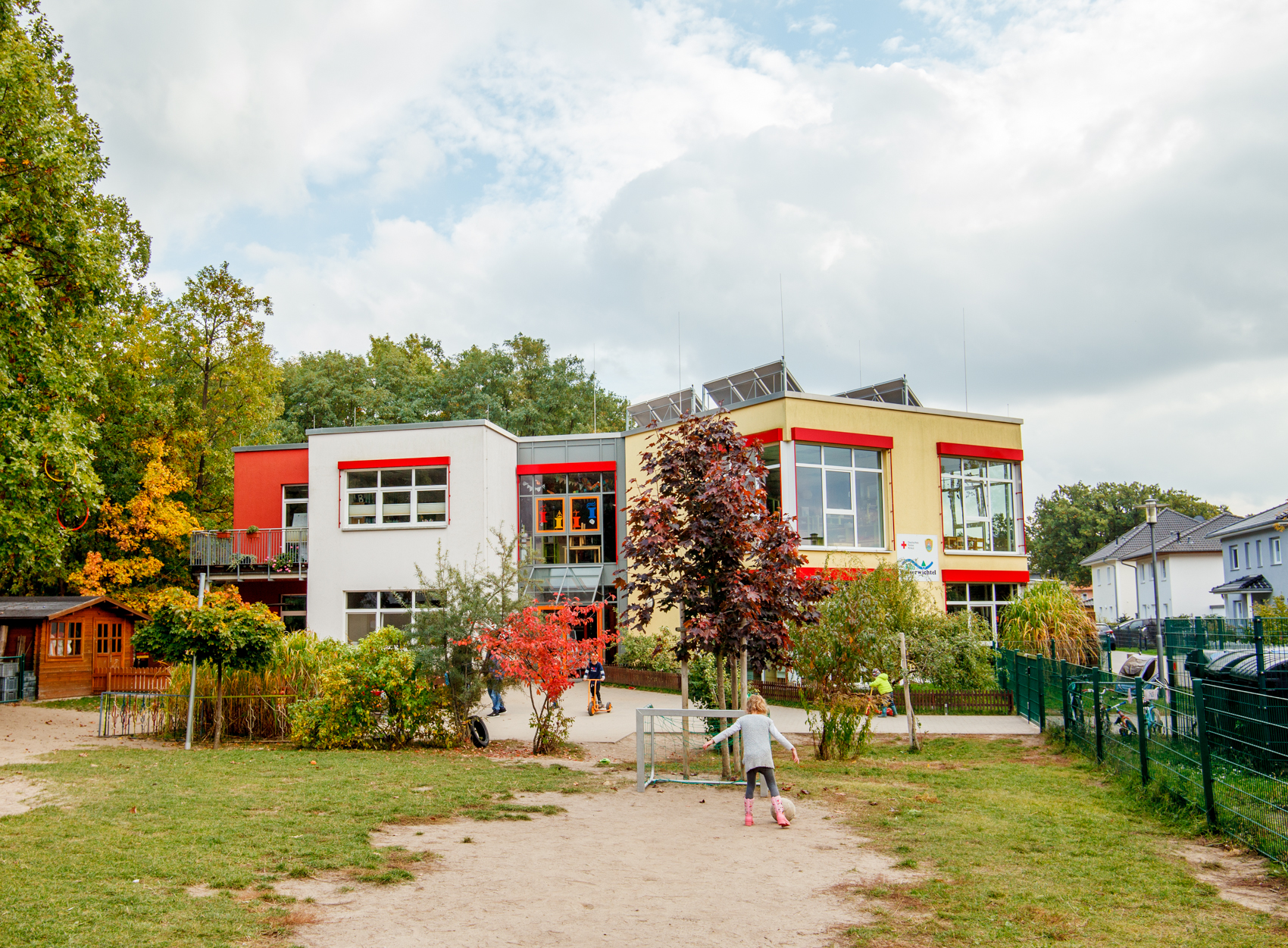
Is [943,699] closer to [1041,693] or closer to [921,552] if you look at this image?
[1041,693]

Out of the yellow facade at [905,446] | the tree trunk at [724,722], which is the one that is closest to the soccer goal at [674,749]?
the tree trunk at [724,722]

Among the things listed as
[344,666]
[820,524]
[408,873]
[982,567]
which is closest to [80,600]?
[344,666]

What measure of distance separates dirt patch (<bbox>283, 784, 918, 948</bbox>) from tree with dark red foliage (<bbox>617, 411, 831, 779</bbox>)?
2763 millimetres

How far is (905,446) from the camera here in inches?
1053

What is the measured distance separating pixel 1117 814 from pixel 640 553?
5901 millimetres

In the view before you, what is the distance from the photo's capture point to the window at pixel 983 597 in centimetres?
2714

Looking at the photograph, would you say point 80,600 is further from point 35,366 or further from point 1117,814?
point 1117,814

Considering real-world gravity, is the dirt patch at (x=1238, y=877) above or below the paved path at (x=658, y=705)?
above

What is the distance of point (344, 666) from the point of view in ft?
48.7

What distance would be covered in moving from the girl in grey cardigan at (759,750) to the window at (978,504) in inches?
718

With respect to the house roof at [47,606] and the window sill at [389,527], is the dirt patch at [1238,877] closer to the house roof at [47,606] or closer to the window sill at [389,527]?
the window sill at [389,527]

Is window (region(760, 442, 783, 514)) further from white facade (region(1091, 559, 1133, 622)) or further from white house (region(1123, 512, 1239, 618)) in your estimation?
white facade (region(1091, 559, 1133, 622))

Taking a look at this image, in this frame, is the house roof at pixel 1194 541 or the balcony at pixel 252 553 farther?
the house roof at pixel 1194 541

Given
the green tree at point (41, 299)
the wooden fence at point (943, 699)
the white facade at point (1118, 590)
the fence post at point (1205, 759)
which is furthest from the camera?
the white facade at point (1118, 590)
